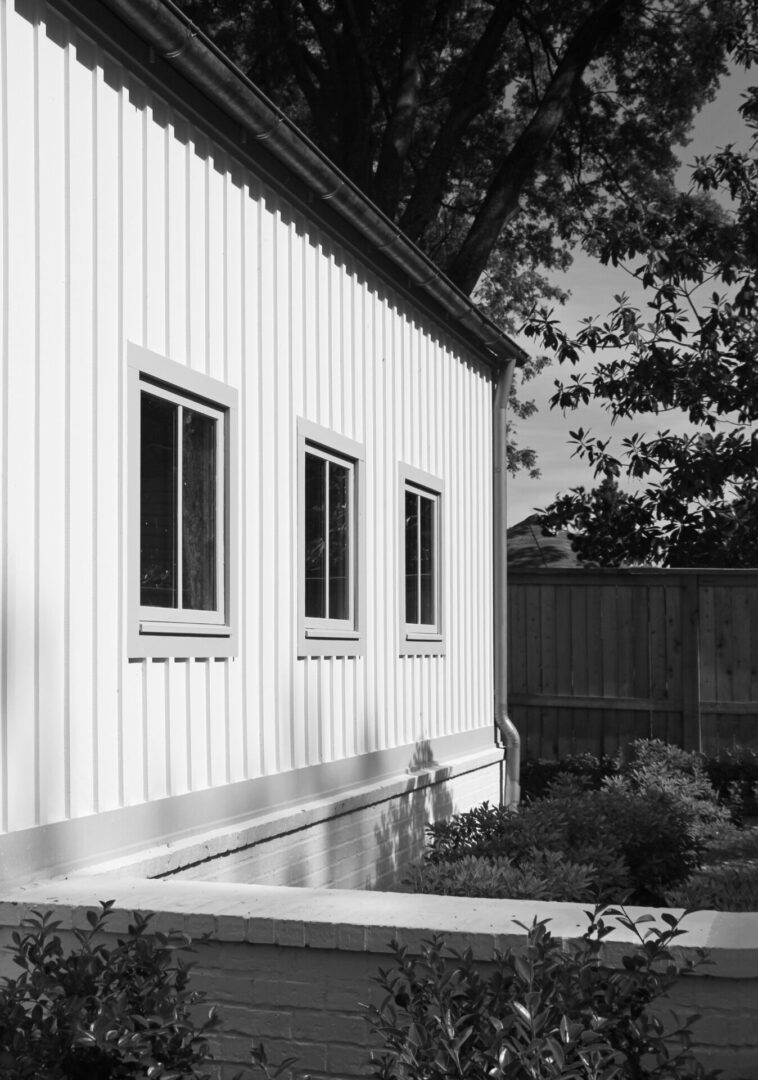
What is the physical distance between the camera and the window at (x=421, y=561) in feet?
28.8

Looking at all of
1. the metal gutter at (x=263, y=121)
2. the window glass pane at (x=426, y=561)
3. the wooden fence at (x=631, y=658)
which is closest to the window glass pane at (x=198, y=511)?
the metal gutter at (x=263, y=121)

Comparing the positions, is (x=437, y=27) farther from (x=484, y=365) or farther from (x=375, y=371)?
(x=375, y=371)

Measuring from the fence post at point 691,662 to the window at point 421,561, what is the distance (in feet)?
14.0

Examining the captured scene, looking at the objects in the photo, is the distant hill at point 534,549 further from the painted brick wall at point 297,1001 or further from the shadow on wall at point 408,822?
the painted brick wall at point 297,1001

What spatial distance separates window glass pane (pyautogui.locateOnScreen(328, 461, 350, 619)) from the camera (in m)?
7.52

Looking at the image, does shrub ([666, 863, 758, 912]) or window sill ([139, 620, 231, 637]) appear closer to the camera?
window sill ([139, 620, 231, 637])

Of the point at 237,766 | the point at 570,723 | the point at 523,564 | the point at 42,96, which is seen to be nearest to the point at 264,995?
the point at 237,766

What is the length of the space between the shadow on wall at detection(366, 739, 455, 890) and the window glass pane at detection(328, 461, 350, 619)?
1.39 meters

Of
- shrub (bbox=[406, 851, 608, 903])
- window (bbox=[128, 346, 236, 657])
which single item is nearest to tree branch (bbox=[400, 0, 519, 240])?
window (bbox=[128, 346, 236, 657])

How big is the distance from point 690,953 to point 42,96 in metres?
3.56

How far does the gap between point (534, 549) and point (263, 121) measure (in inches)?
583

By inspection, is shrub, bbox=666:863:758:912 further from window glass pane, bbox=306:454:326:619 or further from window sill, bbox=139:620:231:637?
window sill, bbox=139:620:231:637

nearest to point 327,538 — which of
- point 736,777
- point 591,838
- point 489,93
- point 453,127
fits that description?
point 591,838

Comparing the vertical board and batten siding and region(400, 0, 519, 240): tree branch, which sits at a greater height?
region(400, 0, 519, 240): tree branch
